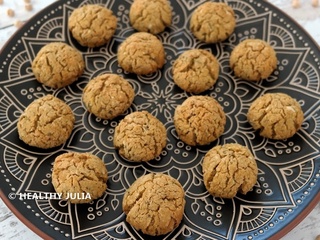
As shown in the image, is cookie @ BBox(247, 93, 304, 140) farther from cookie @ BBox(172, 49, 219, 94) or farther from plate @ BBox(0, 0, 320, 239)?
cookie @ BBox(172, 49, 219, 94)

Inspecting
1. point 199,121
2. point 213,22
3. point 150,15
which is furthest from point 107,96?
point 213,22

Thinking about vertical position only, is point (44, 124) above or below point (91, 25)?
below

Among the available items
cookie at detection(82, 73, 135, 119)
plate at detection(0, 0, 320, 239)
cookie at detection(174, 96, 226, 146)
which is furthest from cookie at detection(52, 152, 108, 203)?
cookie at detection(174, 96, 226, 146)

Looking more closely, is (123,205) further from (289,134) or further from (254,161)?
(289,134)

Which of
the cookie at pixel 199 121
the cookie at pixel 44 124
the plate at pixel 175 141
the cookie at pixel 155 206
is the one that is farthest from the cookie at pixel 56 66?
the cookie at pixel 155 206

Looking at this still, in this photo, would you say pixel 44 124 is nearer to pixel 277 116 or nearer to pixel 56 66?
pixel 56 66
